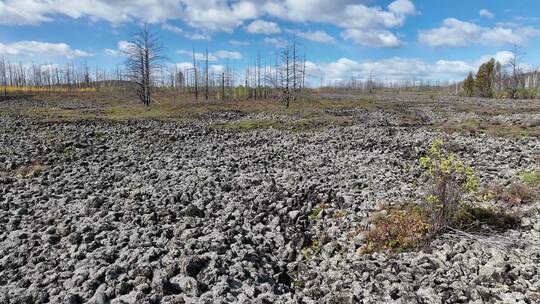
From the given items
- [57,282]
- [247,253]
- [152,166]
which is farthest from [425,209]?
[152,166]

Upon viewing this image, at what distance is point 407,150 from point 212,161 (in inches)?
426

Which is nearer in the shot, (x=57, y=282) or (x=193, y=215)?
(x=57, y=282)

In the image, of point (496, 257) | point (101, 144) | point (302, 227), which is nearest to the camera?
point (496, 257)

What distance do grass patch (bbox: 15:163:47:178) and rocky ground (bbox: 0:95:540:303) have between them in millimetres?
117

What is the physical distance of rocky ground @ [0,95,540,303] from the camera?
7.24m

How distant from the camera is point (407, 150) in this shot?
19984 mm

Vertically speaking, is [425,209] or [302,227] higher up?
[425,209]

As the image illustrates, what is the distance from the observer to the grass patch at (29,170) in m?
17.3

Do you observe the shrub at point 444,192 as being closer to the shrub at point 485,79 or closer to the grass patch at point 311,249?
the grass patch at point 311,249

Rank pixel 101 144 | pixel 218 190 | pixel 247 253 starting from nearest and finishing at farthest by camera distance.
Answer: pixel 247 253 < pixel 218 190 < pixel 101 144

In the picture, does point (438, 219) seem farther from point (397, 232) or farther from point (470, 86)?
point (470, 86)

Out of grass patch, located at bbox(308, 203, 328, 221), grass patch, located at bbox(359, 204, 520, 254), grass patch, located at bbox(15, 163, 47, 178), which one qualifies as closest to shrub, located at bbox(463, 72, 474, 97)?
grass patch, located at bbox(359, 204, 520, 254)

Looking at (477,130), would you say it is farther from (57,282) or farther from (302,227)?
(57,282)

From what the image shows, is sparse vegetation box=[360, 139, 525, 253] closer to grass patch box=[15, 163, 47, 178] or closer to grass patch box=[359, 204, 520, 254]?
grass patch box=[359, 204, 520, 254]
